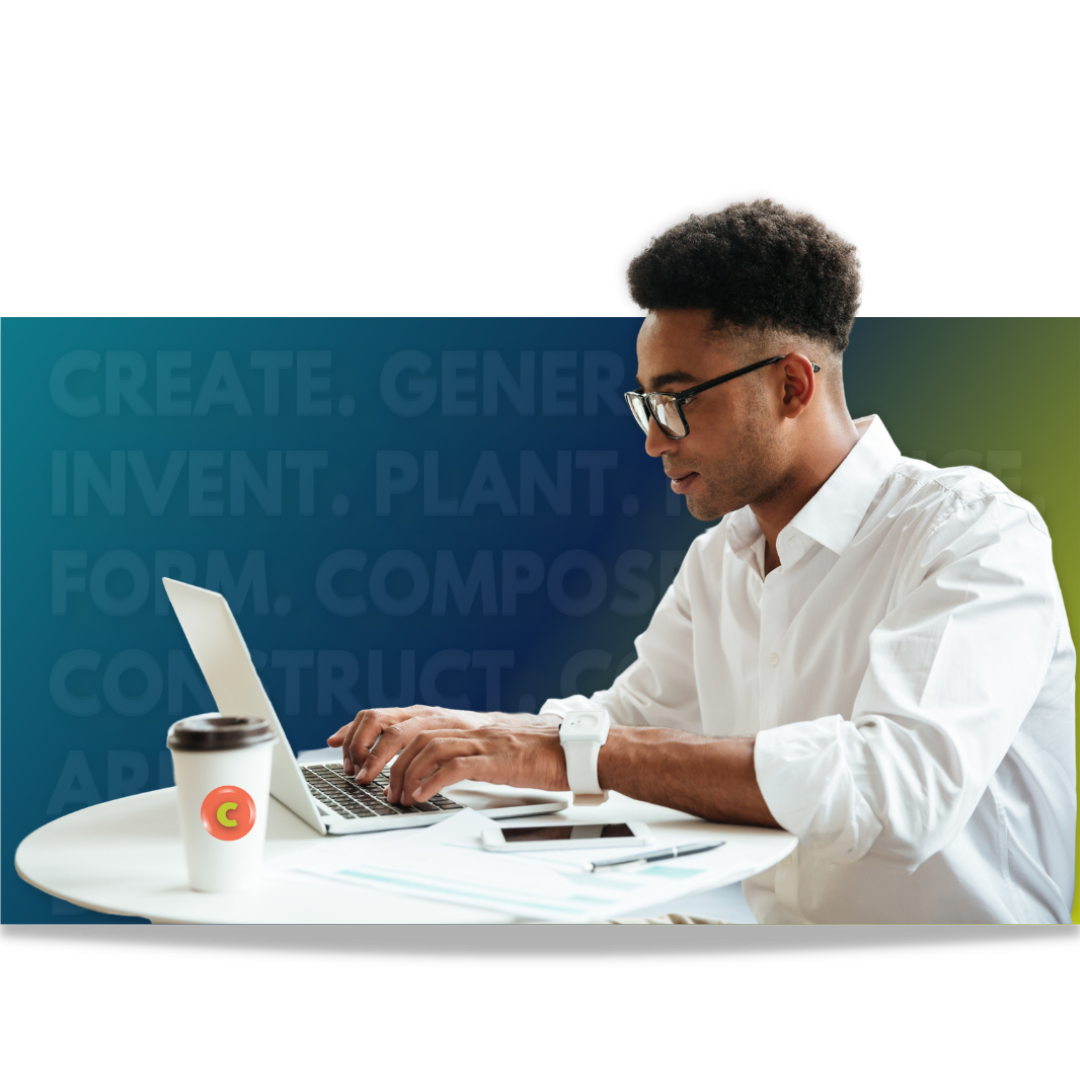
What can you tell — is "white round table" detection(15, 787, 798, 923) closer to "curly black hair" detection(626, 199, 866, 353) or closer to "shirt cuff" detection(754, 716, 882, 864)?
"shirt cuff" detection(754, 716, 882, 864)

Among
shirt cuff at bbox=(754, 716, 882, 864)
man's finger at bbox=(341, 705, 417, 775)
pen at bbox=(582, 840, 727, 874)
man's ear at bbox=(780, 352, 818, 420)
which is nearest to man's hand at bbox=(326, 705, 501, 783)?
man's finger at bbox=(341, 705, 417, 775)

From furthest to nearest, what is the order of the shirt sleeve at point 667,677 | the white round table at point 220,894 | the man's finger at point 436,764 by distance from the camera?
the shirt sleeve at point 667,677, the man's finger at point 436,764, the white round table at point 220,894

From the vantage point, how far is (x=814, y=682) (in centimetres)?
221

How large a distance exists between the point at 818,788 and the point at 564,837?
0.41 meters

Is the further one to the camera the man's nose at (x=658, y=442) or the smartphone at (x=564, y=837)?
the man's nose at (x=658, y=442)

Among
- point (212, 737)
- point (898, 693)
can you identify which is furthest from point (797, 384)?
point (212, 737)

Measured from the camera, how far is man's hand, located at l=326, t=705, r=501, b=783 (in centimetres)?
197

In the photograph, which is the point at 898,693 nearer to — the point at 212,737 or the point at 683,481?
the point at 683,481

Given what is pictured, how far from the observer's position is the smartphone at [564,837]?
65.9 inches

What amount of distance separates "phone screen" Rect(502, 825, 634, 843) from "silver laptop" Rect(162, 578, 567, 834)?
15 cm

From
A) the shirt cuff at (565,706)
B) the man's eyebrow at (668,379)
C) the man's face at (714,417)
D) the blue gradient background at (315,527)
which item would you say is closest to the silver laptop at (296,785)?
the shirt cuff at (565,706)

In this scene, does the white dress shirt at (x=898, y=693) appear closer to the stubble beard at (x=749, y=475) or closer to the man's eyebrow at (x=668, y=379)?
the stubble beard at (x=749, y=475)

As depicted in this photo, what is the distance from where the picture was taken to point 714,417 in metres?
2.27

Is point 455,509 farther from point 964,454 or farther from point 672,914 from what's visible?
point 672,914
